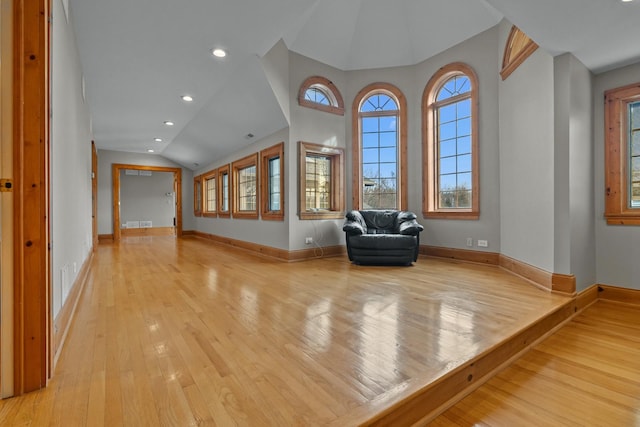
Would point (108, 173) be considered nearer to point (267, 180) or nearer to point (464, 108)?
point (267, 180)

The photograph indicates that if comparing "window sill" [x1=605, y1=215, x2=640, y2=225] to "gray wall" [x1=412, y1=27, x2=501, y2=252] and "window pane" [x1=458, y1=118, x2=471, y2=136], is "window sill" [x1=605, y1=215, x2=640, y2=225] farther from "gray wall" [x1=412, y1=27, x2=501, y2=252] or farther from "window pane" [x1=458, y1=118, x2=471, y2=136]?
"window pane" [x1=458, y1=118, x2=471, y2=136]

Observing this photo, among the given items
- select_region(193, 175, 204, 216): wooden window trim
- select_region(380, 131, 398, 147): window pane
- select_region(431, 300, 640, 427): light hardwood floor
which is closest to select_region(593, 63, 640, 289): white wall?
select_region(431, 300, 640, 427): light hardwood floor

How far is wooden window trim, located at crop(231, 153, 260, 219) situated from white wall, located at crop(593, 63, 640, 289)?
4.98 metres

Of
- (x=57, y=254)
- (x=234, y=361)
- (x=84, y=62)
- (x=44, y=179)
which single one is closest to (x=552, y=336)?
(x=234, y=361)

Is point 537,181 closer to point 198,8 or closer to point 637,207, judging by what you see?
point 637,207

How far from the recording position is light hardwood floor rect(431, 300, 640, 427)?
1.41 meters

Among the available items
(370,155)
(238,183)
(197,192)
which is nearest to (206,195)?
(197,192)

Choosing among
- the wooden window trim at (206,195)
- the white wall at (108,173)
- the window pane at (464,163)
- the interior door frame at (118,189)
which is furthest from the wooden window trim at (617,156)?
the white wall at (108,173)

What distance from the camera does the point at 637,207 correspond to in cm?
302

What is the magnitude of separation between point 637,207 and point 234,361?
156 inches

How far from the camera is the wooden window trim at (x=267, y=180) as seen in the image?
5.15 m

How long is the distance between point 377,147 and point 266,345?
4496 millimetres

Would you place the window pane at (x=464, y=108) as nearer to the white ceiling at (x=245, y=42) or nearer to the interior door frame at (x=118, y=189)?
the white ceiling at (x=245, y=42)

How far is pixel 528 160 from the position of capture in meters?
3.53
